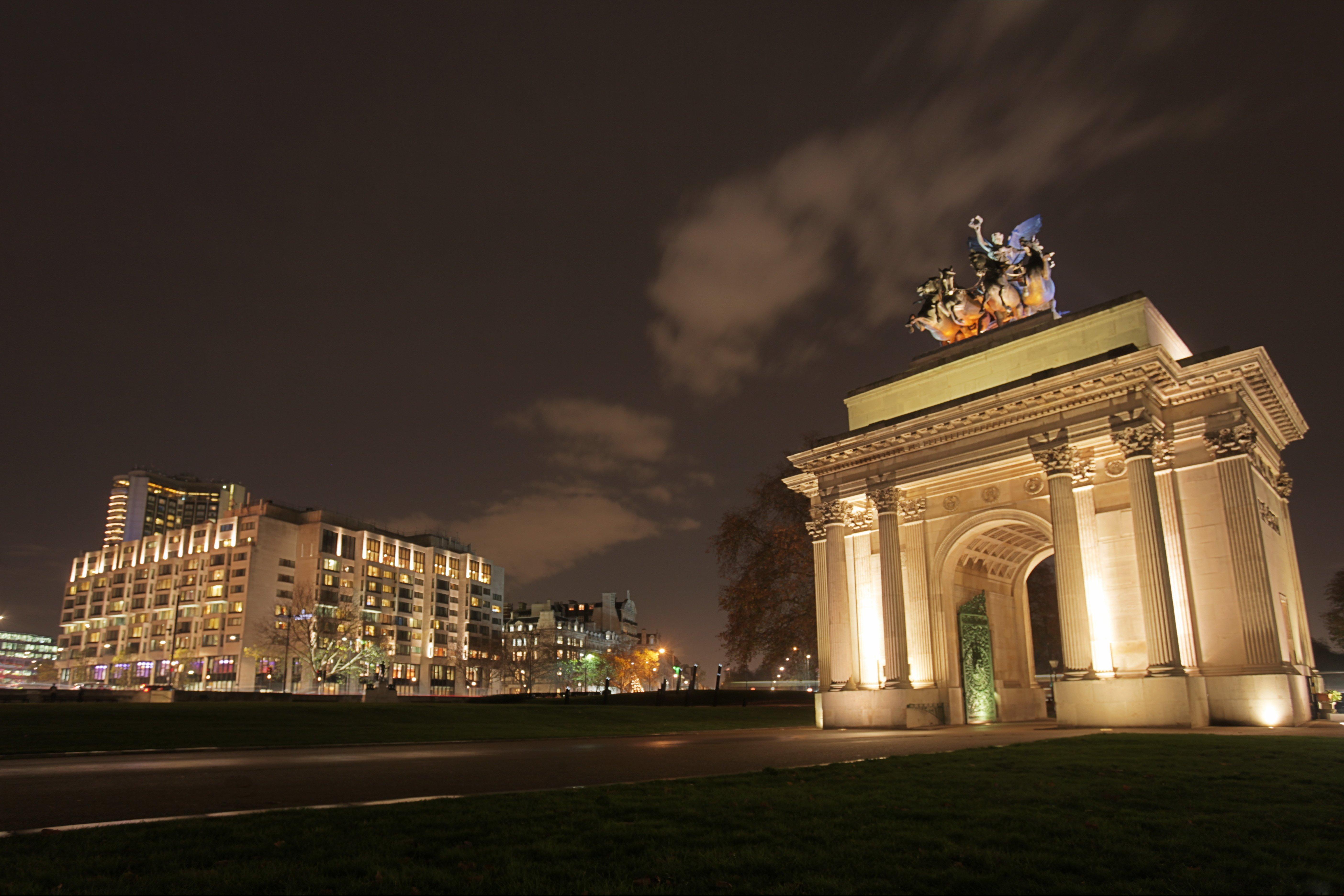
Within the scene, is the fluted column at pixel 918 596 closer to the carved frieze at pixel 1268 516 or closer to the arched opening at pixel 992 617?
the arched opening at pixel 992 617

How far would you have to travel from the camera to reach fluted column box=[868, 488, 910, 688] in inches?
1307

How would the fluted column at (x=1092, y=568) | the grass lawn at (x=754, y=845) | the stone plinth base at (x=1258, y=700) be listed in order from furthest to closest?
the fluted column at (x=1092, y=568), the stone plinth base at (x=1258, y=700), the grass lawn at (x=754, y=845)

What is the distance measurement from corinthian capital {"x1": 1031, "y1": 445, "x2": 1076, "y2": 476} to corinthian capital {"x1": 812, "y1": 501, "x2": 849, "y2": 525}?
9287 millimetres

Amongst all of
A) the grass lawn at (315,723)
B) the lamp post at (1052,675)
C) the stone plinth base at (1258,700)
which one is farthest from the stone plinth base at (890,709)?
the lamp post at (1052,675)

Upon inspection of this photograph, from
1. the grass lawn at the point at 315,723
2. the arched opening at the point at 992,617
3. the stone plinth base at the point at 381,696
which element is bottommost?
the stone plinth base at the point at 381,696

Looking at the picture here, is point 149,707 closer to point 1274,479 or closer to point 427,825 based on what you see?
point 427,825

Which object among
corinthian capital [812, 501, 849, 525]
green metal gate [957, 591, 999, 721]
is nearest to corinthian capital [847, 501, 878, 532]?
corinthian capital [812, 501, 849, 525]

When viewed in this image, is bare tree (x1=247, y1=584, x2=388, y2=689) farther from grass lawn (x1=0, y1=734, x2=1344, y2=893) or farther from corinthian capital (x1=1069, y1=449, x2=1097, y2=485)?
grass lawn (x1=0, y1=734, x2=1344, y2=893)

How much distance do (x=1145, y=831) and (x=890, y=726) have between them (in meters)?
25.6

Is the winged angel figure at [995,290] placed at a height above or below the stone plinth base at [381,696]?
above

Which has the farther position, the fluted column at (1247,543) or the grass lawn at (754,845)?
the fluted column at (1247,543)

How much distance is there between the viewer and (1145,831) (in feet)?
26.4

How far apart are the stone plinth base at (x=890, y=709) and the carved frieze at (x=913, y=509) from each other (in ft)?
22.9

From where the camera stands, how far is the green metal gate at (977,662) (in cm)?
3403
